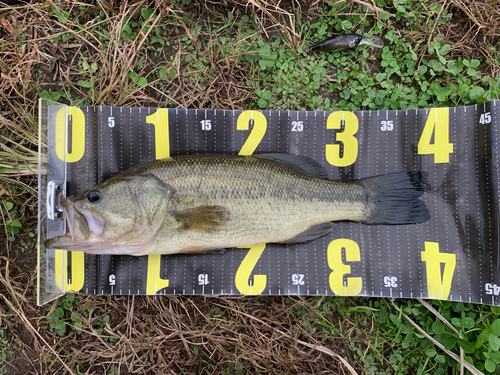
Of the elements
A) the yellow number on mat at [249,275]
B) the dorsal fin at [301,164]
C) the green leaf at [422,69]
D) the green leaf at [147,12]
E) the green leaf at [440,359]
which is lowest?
the green leaf at [440,359]

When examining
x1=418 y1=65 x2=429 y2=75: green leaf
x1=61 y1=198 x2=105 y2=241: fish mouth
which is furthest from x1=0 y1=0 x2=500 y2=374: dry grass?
x1=61 y1=198 x2=105 y2=241: fish mouth

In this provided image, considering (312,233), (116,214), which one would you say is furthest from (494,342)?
(116,214)

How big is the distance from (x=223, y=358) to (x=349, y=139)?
257 cm

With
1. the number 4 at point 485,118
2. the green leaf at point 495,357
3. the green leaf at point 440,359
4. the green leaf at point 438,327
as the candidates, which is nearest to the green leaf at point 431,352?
the green leaf at point 440,359

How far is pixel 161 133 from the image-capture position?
10.5 feet

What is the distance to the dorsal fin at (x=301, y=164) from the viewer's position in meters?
3.07

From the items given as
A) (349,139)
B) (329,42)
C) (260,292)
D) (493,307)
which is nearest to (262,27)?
(329,42)

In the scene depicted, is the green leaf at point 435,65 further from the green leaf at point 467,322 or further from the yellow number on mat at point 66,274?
the yellow number on mat at point 66,274

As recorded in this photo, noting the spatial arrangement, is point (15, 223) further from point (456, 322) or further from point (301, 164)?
point (456, 322)

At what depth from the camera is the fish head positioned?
2648 millimetres

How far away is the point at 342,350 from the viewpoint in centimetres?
321

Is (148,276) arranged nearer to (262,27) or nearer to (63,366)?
(63,366)

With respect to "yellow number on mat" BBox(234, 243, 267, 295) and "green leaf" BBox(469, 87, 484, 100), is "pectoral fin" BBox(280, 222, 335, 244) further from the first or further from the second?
"green leaf" BBox(469, 87, 484, 100)

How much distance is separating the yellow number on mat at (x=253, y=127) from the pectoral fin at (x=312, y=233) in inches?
37.9
